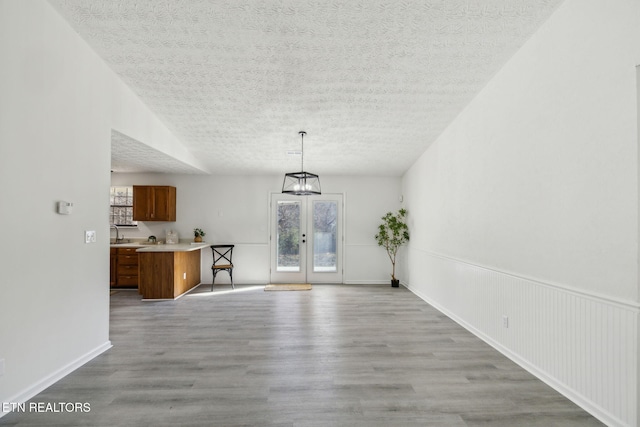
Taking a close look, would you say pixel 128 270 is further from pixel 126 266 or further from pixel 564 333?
pixel 564 333

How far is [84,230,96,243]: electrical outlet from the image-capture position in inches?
117

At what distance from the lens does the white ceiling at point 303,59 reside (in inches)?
102

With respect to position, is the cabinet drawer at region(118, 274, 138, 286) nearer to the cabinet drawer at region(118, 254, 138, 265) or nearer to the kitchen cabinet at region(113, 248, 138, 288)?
the kitchen cabinet at region(113, 248, 138, 288)

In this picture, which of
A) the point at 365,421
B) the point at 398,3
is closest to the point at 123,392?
the point at 365,421

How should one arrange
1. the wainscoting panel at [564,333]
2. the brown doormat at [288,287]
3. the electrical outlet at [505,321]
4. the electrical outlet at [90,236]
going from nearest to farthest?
1. the wainscoting panel at [564,333]
2. the electrical outlet at [90,236]
3. the electrical outlet at [505,321]
4. the brown doormat at [288,287]

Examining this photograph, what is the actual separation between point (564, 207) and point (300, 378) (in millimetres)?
2585

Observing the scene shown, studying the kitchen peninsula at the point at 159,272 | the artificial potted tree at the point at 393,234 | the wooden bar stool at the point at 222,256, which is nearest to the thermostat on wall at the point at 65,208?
the kitchen peninsula at the point at 159,272

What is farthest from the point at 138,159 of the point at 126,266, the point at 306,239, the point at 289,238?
the point at 306,239

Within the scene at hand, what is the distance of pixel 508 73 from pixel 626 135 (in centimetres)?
150

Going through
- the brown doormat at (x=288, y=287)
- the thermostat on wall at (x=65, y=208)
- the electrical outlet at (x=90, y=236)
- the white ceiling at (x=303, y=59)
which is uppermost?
the white ceiling at (x=303, y=59)

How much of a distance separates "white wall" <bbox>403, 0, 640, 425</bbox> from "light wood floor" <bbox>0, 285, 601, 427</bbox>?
321 mm

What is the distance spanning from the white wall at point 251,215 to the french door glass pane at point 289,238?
0.30 meters

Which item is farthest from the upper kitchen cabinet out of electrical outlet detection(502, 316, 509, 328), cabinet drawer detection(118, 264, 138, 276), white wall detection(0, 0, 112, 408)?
electrical outlet detection(502, 316, 509, 328)

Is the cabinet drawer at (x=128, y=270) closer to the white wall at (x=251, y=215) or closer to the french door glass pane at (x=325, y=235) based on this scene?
the white wall at (x=251, y=215)
